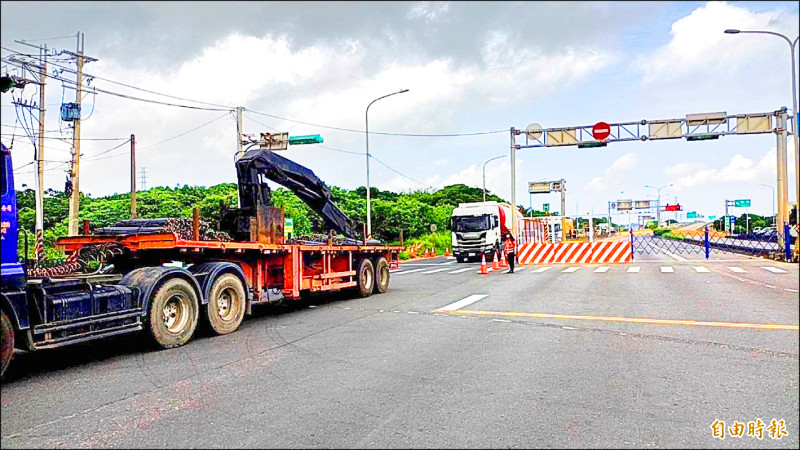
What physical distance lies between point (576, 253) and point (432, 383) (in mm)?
26912

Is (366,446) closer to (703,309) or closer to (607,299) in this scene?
(703,309)

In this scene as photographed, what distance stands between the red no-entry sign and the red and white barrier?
5.78 m

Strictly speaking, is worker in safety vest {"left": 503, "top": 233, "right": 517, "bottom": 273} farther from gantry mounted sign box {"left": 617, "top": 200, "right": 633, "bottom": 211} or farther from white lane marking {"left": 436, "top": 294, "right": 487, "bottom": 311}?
gantry mounted sign box {"left": 617, "top": 200, "right": 633, "bottom": 211}

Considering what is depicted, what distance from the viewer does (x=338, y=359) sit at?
26.6 ft

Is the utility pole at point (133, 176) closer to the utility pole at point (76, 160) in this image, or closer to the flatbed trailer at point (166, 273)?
the utility pole at point (76, 160)

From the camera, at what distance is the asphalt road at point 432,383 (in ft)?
16.7

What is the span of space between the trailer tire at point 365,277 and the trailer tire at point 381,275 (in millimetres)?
170

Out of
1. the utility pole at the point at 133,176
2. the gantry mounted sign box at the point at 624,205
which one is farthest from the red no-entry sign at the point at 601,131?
the gantry mounted sign box at the point at 624,205

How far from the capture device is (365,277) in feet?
55.9

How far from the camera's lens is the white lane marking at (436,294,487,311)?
13.5m

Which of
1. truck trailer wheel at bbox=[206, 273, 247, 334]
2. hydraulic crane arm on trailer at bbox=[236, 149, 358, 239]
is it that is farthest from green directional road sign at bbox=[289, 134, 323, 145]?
truck trailer wheel at bbox=[206, 273, 247, 334]

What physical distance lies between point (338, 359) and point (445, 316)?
433 centimetres

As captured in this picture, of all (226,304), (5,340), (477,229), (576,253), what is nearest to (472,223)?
(477,229)

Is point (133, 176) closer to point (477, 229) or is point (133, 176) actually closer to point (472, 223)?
point (472, 223)
